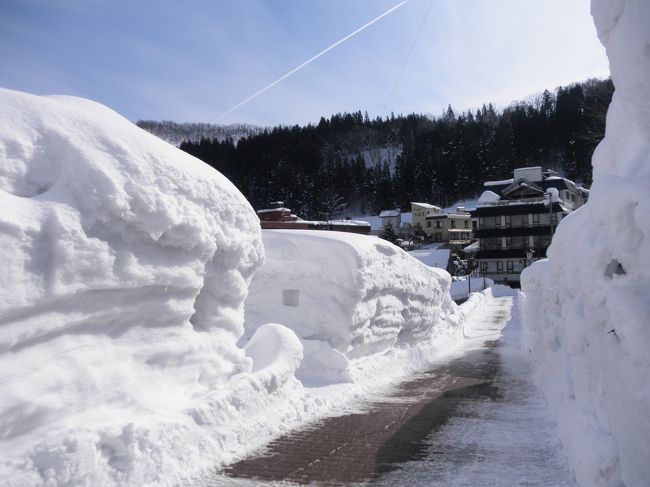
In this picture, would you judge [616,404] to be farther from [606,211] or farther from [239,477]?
[239,477]

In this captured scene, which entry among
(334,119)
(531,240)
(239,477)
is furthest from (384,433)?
(334,119)

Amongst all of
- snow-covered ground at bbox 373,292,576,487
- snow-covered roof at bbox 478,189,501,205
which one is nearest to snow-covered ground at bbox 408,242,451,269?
snow-covered roof at bbox 478,189,501,205

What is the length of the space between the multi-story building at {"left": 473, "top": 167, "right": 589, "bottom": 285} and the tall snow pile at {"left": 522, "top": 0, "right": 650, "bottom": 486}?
1978 inches

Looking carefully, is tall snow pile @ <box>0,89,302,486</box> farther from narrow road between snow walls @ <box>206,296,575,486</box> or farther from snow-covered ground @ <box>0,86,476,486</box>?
narrow road between snow walls @ <box>206,296,575,486</box>

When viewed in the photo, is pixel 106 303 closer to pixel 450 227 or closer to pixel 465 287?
pixel 465 287

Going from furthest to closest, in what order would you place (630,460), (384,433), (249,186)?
(249,186) → (384,433) → (630,460)

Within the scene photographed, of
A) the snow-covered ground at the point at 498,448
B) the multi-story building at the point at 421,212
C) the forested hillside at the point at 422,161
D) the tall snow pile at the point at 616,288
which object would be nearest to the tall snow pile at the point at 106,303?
the snow-covered ground at the point at 498,448

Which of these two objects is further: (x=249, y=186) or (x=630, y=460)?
(x=249, y=186)

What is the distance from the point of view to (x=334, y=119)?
5458 inches

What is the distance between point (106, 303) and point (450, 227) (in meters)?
80.7

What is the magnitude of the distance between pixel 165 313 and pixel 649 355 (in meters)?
4.49

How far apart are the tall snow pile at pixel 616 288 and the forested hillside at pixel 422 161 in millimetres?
87674

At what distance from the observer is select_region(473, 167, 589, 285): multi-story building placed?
53938 millimetres

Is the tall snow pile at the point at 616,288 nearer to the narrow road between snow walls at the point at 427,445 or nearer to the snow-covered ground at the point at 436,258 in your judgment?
the narrow road between snow walls at the point at 427,445
